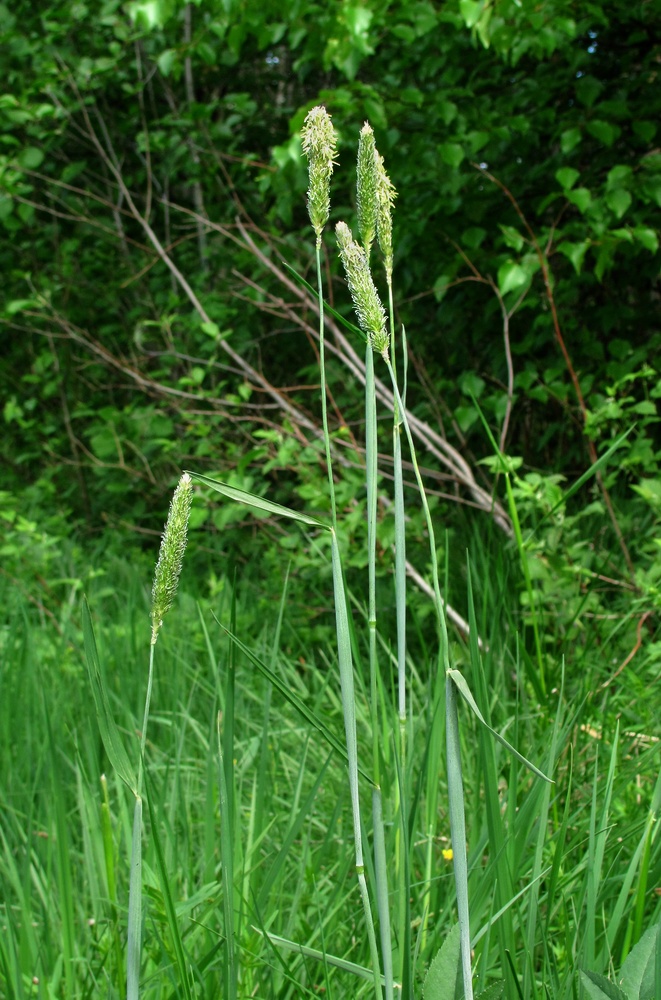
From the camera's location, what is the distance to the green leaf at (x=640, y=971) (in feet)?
1.87

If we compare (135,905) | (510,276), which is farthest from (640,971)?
(510,276)

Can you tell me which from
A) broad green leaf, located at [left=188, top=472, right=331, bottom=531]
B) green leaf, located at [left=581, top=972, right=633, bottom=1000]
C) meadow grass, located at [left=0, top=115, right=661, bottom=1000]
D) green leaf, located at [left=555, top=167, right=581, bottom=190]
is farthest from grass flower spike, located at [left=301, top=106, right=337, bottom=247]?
green leaf, located at [left=555, top=167, right=581, bottom=190]

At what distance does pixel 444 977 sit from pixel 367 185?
1.61 ft

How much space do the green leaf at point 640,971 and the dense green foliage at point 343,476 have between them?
0.04 metres

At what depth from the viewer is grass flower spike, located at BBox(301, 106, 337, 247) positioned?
50 cm

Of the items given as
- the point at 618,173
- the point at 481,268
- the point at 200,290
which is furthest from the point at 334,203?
the point at 618,173

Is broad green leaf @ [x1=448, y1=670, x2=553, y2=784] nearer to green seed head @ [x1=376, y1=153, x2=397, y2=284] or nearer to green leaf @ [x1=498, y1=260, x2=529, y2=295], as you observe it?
green seed head @ [x1=376, y1=153, x2=397, y2=284]

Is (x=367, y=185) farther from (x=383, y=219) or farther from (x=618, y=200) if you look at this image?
(x=618, y=200)

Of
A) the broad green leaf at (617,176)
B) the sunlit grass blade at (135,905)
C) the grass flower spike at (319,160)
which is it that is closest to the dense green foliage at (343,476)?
the broad green leaf at (617,176)

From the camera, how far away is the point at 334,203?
377cm

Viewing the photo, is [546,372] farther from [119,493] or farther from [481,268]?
[119,493]

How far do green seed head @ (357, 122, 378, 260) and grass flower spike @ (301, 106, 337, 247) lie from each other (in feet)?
0.06

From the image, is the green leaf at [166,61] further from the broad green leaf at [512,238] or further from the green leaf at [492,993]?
the green leaf at [492,993]

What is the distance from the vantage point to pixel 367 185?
19.8 inches
